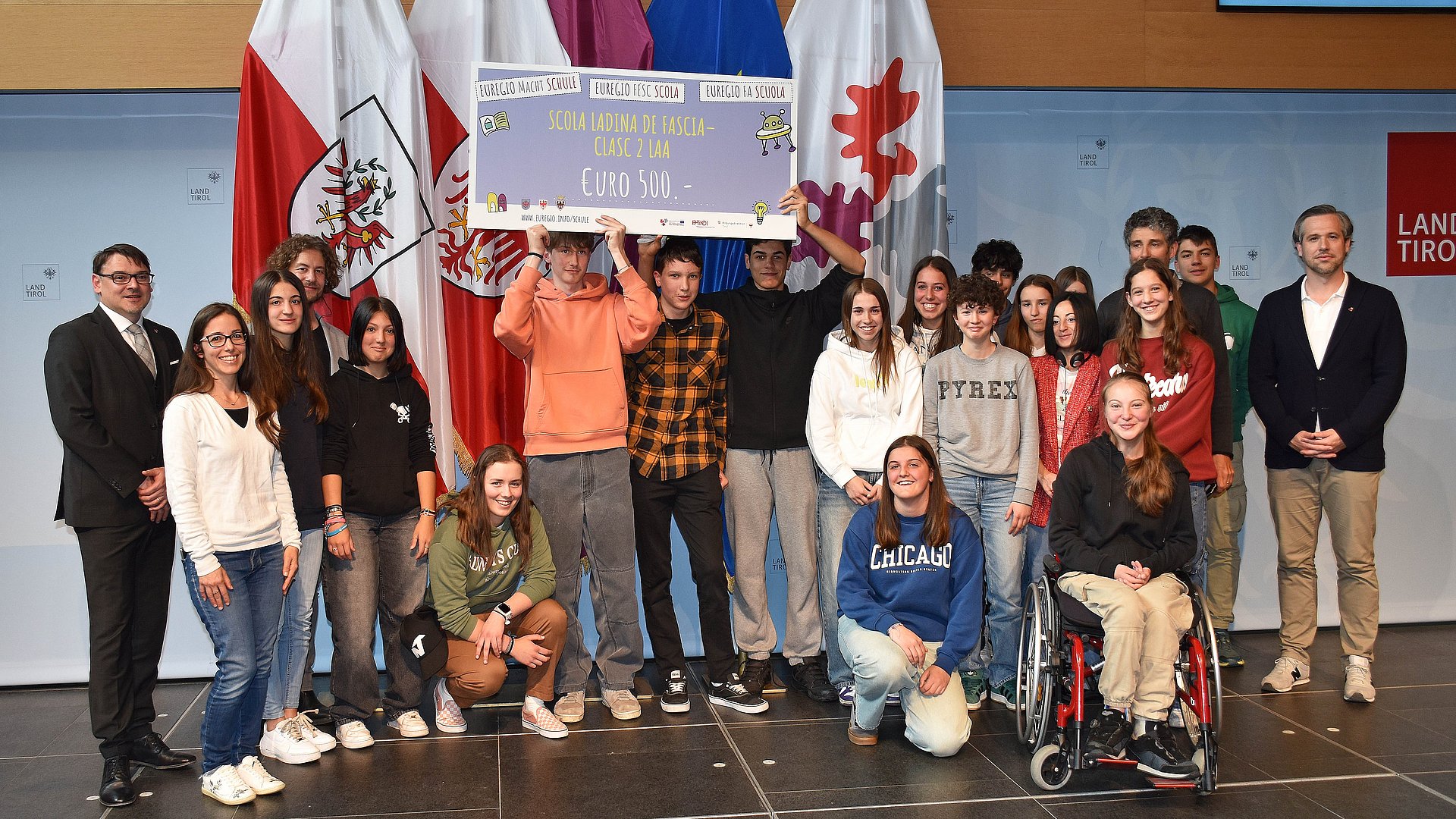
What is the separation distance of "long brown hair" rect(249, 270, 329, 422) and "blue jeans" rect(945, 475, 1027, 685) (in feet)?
7.36

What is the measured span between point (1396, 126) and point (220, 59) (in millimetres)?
5438

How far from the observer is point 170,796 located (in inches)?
125

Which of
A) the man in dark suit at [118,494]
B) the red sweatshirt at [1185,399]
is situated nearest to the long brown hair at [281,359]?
the man in dark suit at [118,494]

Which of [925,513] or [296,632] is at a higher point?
[925,513]

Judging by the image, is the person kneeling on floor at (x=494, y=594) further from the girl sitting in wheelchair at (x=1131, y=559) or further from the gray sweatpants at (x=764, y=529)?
the girl sitting in wheelchair at (x=1131, y=559)

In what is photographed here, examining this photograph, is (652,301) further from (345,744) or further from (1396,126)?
(1396,126)

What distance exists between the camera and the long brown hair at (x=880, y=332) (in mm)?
3844

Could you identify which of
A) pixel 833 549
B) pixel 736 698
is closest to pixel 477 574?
pixel 736 698

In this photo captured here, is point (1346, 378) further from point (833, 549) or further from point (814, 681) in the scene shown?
point (814, 681)

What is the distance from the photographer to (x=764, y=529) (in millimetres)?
4086

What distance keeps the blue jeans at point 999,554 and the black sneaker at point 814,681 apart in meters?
0.55

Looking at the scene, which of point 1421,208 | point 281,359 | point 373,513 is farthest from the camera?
point 1421,208

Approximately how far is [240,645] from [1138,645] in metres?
2.62

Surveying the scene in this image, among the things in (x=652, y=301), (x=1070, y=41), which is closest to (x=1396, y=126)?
(x=1070, y=41)
